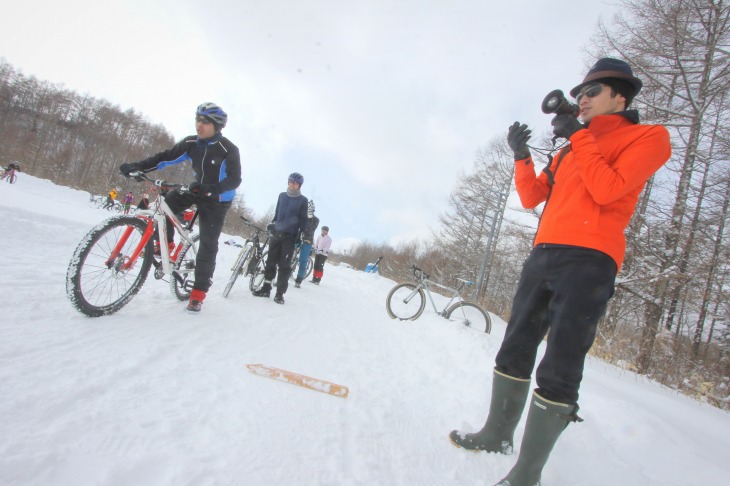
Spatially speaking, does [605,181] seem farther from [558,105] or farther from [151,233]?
[151,233]

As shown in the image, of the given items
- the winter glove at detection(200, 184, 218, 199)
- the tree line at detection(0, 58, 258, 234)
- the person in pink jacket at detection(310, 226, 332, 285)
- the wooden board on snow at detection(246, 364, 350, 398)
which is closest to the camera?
the wooden board on snow at detection(246, 364, 350, 398)

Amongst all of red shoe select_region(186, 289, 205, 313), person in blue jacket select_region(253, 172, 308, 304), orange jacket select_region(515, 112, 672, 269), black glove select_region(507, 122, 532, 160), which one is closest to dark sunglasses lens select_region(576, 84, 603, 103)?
orange jacket select_region(515, 112, 672, 269)

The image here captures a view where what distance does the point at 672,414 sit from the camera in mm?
3096

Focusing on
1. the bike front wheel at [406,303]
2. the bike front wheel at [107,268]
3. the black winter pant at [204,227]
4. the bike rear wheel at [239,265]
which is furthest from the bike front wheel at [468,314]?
the bike front wheel at [107,268]

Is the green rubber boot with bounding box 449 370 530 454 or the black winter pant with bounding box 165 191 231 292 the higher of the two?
the black winter pant with bounding box 165 191 231 292

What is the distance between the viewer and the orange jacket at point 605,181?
1449 millimetres

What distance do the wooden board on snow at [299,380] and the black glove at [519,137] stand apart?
5.94 ft

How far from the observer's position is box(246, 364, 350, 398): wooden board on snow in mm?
2109

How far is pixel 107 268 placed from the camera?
266 centimetres

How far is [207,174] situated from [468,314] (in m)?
4.96

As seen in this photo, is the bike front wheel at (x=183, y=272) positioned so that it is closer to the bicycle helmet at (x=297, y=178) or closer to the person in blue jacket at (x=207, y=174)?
the person in blue jacket at (x=207, y=174)

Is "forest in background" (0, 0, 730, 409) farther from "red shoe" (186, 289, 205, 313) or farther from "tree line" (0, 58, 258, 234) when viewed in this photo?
"tree line" (0, 58, 258, 234)

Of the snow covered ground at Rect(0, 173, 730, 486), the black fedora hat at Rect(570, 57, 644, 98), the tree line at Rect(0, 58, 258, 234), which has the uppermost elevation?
the tree line at Rect(0, 58, 258, 234)

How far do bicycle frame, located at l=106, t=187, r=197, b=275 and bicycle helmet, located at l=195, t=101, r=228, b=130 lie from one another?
2.98 feet
